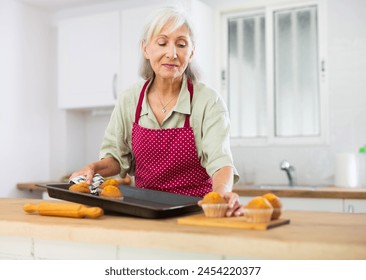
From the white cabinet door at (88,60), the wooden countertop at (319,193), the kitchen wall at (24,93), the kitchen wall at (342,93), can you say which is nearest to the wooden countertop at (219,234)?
the wooden countertop at (319,193)

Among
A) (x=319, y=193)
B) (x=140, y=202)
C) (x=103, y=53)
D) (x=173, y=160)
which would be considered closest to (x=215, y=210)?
(x=140, y=202)

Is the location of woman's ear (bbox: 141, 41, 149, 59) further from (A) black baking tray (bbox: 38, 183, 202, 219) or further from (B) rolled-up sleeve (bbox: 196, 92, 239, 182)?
(A) black baking tray (bbox: 38, 183, 202, 219)

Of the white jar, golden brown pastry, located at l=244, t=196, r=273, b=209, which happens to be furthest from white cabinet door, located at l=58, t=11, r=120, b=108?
golden brown pastry, located at l=244, t=196, r=273, b=209

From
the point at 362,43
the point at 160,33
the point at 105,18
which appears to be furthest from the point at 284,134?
the point at 160,33

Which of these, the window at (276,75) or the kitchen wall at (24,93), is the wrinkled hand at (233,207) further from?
the kitchen wall at (24,93)

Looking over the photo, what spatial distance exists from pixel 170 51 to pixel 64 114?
10.4ft

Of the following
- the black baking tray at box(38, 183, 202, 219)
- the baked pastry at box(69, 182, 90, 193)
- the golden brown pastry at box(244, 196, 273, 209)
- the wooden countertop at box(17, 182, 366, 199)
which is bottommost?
the wooden countertop at box(17, 182, 366, 199)

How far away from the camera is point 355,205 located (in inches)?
124

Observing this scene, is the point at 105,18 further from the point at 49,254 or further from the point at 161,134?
the point at 49,254

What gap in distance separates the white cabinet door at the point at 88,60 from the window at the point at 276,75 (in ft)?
3.17

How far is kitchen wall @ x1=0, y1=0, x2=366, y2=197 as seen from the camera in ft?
12.4

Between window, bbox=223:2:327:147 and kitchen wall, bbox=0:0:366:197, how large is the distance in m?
0.11

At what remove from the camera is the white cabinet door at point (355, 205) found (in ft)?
10.3
